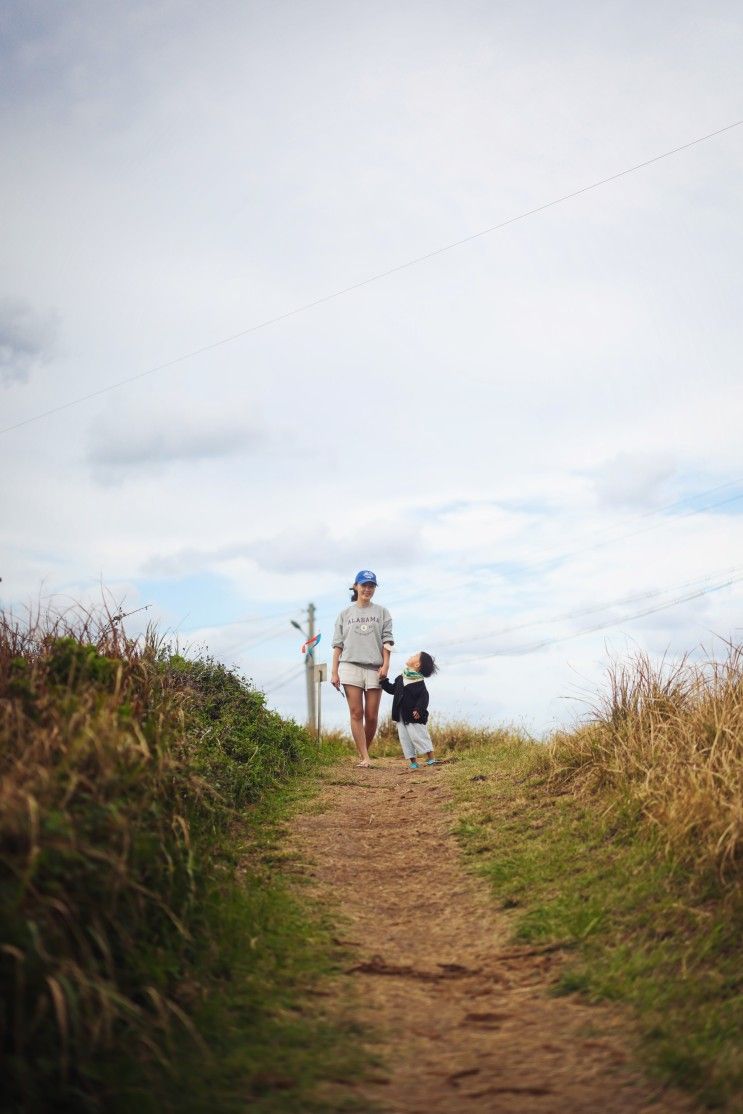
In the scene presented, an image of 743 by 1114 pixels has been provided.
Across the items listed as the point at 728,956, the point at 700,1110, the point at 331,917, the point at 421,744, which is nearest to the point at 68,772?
the point at 331,917

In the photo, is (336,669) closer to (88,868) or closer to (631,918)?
(631,918)

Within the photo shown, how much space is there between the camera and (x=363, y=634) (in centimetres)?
1324

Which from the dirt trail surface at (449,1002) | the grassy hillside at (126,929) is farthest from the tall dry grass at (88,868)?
the dirt trail surface at (449,1002)

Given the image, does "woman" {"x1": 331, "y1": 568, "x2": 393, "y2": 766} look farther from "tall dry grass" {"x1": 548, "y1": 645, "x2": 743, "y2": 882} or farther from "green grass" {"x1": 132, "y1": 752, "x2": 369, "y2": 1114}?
"green grass" {"x1": 132, "y1": 752, "x2": 369, "y2": 1114}

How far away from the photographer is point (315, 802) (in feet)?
36.0

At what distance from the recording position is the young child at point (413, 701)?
13.4 metres

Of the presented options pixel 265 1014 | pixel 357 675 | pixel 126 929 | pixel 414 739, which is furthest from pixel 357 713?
pixel 126 929

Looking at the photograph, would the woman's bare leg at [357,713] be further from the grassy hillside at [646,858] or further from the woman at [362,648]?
the grassy hillside at [646,858]

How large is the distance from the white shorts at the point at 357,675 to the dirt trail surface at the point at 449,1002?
3608 millimetres

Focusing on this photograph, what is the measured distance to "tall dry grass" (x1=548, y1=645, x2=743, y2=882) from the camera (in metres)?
6.91

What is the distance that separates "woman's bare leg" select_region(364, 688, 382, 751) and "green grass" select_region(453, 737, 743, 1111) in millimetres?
3723

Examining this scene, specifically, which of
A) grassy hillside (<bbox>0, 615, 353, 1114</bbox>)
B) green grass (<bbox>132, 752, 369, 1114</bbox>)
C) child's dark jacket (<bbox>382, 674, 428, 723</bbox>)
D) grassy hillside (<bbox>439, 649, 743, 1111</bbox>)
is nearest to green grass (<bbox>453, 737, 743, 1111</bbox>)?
grassy hillside (<bbox>439, 649, 743, 1111</bbox>)

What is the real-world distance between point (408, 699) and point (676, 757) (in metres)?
5.50

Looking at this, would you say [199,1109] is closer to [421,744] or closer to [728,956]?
[728,956]
